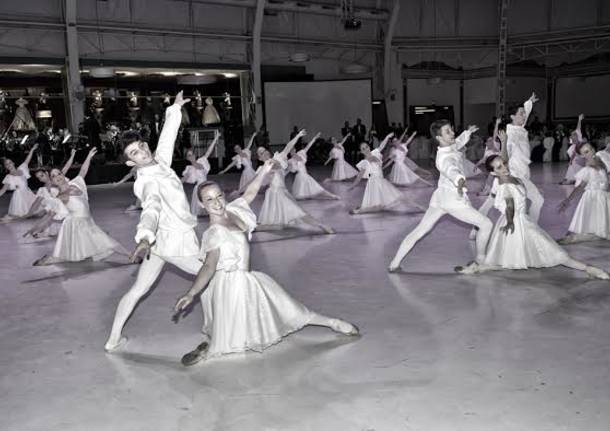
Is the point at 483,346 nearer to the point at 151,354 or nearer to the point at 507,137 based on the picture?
the point at 151,354

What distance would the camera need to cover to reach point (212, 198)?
350cm

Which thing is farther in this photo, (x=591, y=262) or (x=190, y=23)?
(x=190, y=23)

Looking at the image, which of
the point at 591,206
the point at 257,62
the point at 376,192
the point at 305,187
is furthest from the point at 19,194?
the point at 257,62

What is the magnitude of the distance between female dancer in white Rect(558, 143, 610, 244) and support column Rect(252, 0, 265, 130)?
47.1 feet

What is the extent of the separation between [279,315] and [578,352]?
1715mm

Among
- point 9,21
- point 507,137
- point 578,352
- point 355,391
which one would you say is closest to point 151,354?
point 355,391

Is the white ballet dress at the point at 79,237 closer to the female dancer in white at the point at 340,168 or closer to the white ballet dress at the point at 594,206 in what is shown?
the white ballet dress at the point at 594,206

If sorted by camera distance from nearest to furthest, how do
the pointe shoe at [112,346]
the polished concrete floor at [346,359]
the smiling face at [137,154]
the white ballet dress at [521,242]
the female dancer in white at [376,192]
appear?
1. the polished concrete floor at [346,359]
2. the smiling face at [137,154]
3. the pointe shoe at [112,346]
4. the white ballet dress at [521,242]
5. the female dancer in white at [376,192]

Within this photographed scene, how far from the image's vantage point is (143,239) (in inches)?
127

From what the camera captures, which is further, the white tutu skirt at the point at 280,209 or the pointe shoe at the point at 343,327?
the white tutu skirt at the point at 280,209

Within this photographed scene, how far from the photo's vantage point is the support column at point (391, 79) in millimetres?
22516

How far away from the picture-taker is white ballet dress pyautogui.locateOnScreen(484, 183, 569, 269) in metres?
5.07

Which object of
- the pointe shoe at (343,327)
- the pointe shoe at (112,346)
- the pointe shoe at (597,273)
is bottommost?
the pointe shoe at (112,346)

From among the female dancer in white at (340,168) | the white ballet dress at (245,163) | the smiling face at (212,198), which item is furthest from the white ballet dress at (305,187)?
the smiling face at (212,198)
